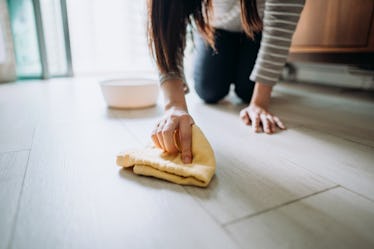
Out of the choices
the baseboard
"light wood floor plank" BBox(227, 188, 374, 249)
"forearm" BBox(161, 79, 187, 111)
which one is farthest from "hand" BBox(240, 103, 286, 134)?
the baseboard

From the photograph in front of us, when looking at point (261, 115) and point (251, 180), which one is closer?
point (251, 180)

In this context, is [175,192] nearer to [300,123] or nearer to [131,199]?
[131,199]

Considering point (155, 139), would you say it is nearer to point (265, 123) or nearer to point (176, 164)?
point (176, 164)

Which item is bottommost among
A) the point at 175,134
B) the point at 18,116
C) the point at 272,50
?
the point at 18,116

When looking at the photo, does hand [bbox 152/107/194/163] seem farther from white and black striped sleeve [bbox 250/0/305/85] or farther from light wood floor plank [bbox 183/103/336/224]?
white and black striped sleeve [bbox 250/0/305/85]

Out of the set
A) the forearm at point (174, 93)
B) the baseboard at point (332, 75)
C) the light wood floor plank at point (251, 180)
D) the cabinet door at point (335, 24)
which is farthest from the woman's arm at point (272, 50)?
the baseboard at point (332, 75)

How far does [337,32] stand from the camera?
1.25 meters

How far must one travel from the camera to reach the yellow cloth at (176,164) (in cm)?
45

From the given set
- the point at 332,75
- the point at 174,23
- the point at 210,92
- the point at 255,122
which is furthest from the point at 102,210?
the point at 332,75

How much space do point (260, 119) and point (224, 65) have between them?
48 cm

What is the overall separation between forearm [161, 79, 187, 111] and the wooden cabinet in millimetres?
929

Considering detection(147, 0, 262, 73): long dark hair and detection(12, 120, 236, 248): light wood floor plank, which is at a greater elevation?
detection(147, 0, 262, 73): long dark hair

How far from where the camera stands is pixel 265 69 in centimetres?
82

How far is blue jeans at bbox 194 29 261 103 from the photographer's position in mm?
1176
